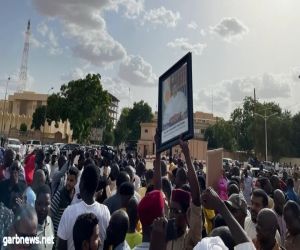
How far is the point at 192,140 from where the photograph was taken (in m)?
33.9

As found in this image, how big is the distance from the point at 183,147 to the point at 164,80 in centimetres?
126

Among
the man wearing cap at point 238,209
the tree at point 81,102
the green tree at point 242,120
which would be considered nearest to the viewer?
the man wearing cap at point 238,209

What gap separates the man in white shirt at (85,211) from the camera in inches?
143

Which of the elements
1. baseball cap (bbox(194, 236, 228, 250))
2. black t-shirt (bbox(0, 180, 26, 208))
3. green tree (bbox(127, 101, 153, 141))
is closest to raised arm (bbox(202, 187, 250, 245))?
baseball cap (bbox(194, 236, 228, 250))

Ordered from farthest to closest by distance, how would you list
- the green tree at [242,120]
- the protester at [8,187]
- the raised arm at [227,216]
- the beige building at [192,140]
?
the green tree at [242,120]
the beige building at [192,140]
the protester at [8,187]
the raised arm at [227,216]

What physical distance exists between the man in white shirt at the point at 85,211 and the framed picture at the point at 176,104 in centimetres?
91

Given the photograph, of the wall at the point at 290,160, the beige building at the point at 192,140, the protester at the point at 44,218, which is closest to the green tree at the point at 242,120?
the beige building at the point at 192,140

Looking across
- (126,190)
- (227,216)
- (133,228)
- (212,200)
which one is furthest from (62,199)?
(227,216)

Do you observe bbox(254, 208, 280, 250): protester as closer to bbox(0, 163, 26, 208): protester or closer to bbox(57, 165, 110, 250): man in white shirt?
bbox(57, 165, 110, 250): man in white shirt

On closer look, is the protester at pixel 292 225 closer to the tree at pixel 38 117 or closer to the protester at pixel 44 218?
the protester at pixel 44 218

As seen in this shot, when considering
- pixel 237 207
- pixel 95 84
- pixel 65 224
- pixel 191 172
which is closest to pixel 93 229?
pixel 65 224

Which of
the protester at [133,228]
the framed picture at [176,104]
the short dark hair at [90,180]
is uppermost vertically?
the framed picture at [176,104]

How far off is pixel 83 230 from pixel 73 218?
2.74 feet

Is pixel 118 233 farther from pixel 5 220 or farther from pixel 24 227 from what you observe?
pixel 5 220
